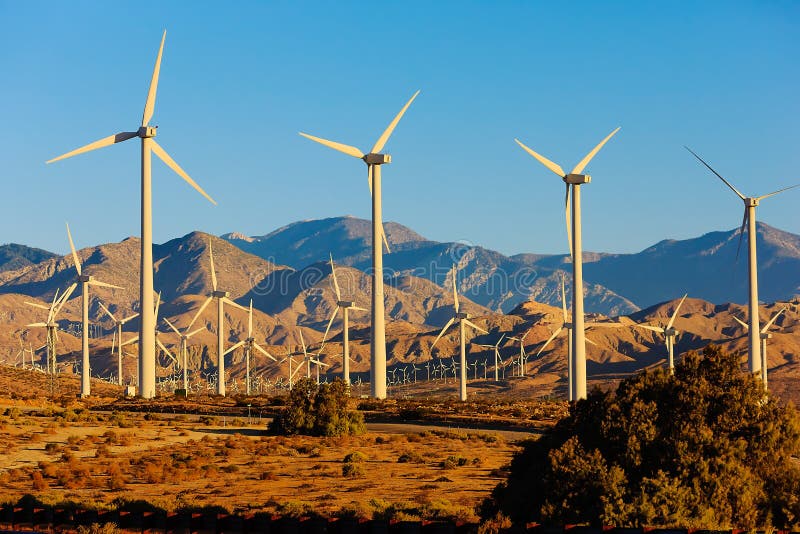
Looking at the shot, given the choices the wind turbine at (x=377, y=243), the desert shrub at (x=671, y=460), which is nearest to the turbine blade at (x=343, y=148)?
the wind turbine at (x=377, y=243)

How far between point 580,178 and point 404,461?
40688mm

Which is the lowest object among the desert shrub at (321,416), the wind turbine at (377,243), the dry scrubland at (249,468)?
the dry scrubland at (249,468)

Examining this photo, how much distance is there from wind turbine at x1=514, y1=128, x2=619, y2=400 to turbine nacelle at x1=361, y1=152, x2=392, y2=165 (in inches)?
728

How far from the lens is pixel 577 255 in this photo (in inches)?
3487

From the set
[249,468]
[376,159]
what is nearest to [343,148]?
[376,159]

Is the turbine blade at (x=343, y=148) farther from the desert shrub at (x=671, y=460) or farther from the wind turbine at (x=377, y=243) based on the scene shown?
the desert shrub at (x=671, y=460)

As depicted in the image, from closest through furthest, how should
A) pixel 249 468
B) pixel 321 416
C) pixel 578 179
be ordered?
pixel 249 468, pixel 321 416, pixel 578 179

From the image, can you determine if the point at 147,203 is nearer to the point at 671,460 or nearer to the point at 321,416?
the point at 321,416

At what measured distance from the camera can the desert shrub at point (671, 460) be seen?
32156 millimetres

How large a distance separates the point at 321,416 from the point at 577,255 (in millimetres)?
25597

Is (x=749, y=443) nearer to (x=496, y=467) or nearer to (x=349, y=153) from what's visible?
A: (x=496, y=467)

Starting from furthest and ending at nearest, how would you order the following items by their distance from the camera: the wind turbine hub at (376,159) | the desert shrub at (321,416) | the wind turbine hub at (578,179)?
the wind turbine hub at (376,159)
the wind turbine hub at (578,179)
the desert shrub at (321,416)

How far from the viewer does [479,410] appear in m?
105

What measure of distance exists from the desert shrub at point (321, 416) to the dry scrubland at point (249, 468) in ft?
5.47
